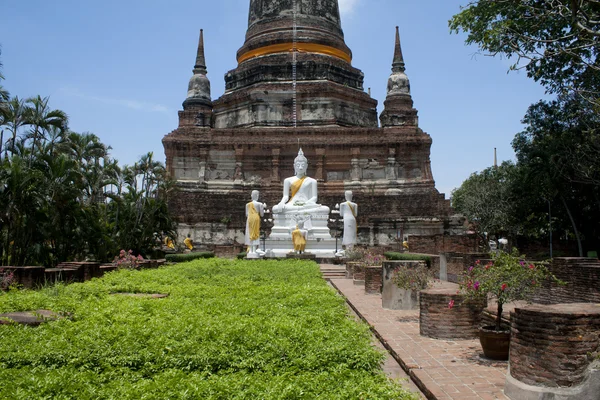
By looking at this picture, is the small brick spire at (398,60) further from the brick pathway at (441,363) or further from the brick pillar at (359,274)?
the brick pathway at (441,363)

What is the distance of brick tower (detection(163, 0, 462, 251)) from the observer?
29.2 meters

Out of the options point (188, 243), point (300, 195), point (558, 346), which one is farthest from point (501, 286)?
point (188, 243)

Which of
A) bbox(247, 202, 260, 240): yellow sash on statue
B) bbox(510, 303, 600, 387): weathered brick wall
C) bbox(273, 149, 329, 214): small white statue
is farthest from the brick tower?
bbox(510, 303, 600, 387): weathered brick wall

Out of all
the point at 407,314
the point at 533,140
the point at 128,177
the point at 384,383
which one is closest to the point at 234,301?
the point at 407,314

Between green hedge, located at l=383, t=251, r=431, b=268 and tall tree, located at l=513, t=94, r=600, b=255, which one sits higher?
tall tree, located at l=513, t=94, r=600, b=255

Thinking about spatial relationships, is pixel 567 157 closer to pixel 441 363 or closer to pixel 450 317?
pixel 450 317

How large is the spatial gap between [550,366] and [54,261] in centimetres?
1703

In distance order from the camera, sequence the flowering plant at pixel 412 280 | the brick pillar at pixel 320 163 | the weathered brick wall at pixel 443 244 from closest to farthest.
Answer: the flowering plant at pixel 412 280, the weathered brick wall at pixel 443 244, the brick pillar at pixel 320 163

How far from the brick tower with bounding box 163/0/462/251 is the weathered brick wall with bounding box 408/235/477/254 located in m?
4.38

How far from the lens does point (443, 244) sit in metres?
22.6

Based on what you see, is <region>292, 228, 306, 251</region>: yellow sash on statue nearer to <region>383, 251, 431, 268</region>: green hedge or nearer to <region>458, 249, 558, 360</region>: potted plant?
<region>383, 251, 431, 268</region>: green hedge

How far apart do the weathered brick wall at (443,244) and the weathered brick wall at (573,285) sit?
1059 cm

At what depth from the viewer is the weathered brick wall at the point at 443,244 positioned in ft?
73.0

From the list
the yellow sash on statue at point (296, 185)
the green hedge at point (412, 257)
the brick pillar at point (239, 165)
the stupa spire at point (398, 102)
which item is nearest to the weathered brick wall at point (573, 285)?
the green hedge at point (412, 257)
